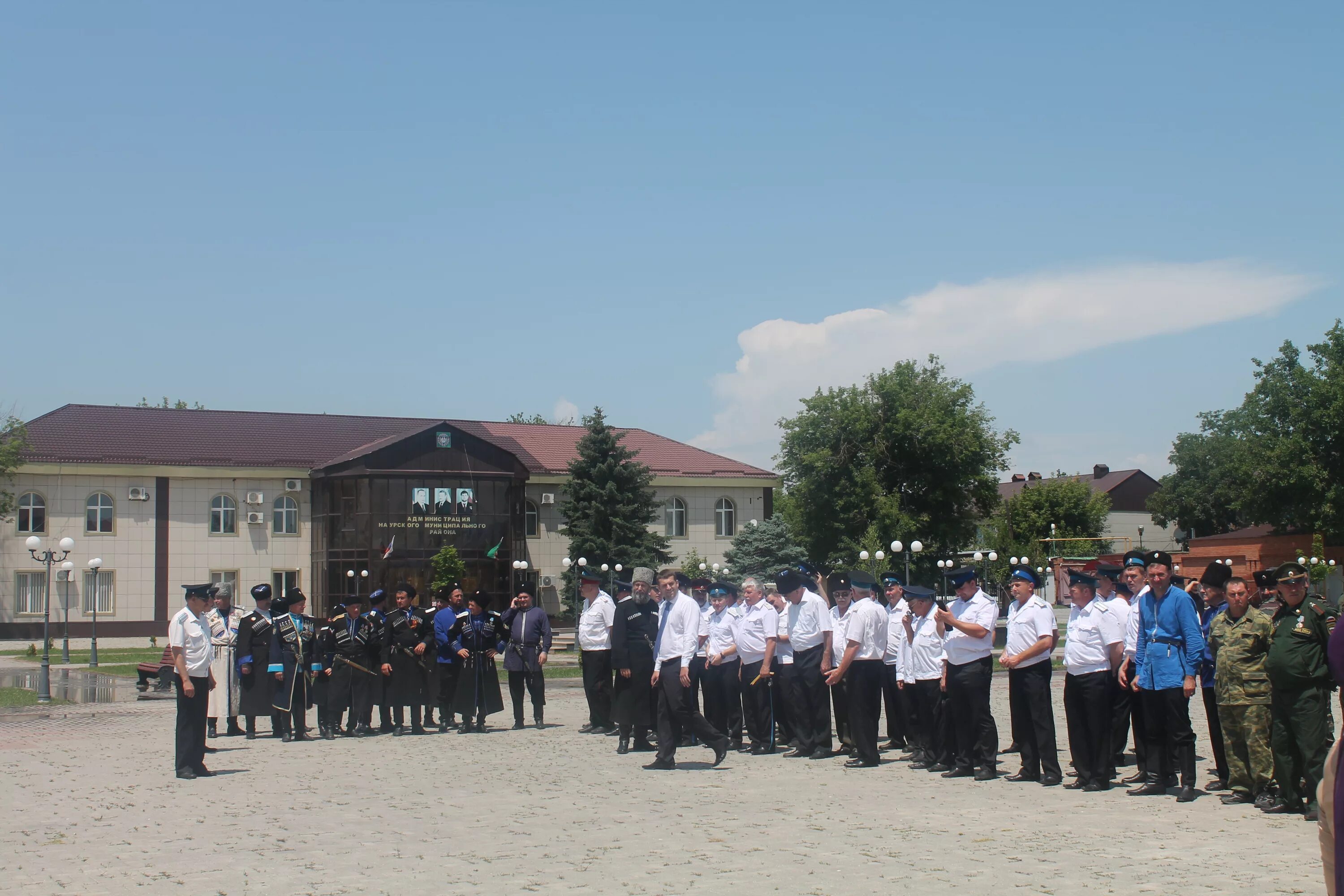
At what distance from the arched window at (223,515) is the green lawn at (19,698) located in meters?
25.2

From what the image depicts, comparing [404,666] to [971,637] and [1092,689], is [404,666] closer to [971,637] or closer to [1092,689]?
[971,637]

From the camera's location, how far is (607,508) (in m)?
48.8

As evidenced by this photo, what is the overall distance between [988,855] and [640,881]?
213 centimetres

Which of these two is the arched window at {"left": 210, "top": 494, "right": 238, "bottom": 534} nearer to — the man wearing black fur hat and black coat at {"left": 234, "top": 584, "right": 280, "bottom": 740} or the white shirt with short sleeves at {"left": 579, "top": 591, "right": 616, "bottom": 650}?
the man wearing black fur hat and black coat at {"left": 234, "top": 584, "right": 280, "bottom": 740}

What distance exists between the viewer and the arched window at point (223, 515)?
160 ft

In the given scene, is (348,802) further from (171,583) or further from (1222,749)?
(171,583)

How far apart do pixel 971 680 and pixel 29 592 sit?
44.9m

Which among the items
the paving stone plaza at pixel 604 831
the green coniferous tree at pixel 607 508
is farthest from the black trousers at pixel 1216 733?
the green coniferous tree at pixel 607 508

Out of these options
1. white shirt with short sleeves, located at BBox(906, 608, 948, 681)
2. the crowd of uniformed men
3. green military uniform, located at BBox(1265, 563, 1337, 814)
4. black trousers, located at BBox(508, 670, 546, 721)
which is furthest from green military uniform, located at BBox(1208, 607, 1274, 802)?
black trousers, located at BBox(508, 670, 546, 721)

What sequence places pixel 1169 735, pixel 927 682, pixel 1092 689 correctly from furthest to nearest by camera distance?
pixel 927 682 < pixel 1092 689 < pixel 1169 735

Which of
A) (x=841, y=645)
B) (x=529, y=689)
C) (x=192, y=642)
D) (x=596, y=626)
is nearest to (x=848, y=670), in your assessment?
(x=841, y=645)

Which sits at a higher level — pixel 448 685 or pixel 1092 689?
pixel 1092 689

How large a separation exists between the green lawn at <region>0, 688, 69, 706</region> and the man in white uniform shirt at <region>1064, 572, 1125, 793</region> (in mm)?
17111

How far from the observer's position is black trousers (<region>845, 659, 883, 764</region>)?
11664 mm
